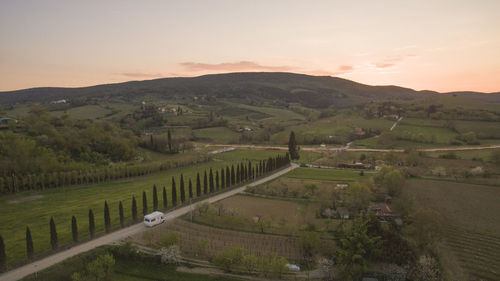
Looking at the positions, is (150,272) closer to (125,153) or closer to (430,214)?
(430,214)

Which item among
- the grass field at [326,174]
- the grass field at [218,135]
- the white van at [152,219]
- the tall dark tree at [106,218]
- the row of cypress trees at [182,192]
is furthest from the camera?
the grass field at [218,135]

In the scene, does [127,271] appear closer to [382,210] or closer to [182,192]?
[182,192]

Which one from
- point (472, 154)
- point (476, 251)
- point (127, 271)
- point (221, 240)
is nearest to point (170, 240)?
point (127, 271)

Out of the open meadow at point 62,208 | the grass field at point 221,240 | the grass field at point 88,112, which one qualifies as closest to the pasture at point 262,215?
the grass field at point 221,240

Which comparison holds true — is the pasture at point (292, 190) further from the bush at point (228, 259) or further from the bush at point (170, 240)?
the bush at point (170, 240)

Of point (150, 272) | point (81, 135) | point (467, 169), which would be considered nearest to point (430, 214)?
point (150, 272)
